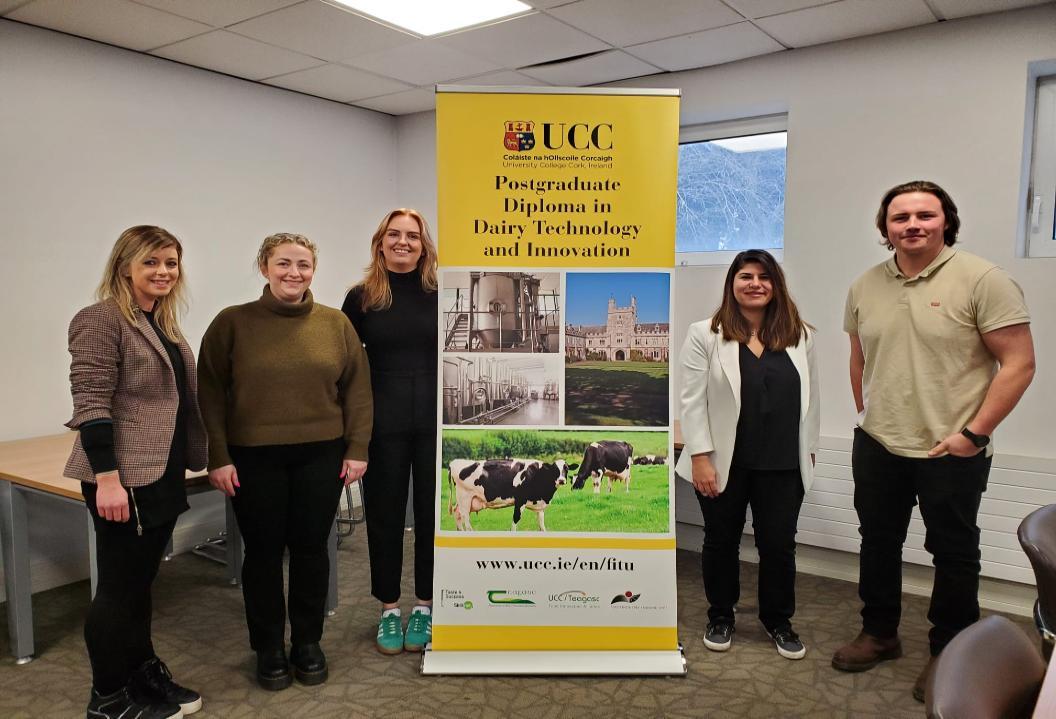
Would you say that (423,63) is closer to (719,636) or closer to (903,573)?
(719,636)

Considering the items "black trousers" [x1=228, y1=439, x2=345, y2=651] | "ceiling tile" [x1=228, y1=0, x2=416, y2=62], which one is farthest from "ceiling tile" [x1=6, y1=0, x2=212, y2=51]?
"black trousers" [x1=228, y1=439, x2=345, y2=651]

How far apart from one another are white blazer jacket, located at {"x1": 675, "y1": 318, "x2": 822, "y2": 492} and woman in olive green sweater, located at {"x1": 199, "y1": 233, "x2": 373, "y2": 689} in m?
1.08

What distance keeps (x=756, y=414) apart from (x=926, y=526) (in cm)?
61

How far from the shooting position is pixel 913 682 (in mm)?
2512

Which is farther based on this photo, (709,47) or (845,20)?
(709,47)

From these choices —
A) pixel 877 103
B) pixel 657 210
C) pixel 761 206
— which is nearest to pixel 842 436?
pixel 761 206

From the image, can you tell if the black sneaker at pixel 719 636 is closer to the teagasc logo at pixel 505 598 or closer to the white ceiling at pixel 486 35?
the teagasc logo at pixel 505 598

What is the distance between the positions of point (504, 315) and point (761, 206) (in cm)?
201

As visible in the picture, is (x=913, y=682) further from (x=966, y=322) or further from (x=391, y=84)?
(x=391, y=84)

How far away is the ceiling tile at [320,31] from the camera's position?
296 centimetres

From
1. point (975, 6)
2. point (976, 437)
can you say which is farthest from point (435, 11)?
point (976, 437)

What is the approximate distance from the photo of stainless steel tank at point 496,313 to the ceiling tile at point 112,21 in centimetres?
165

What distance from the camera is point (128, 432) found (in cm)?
203

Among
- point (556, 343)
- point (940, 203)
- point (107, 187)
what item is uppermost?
point (107, 187)
